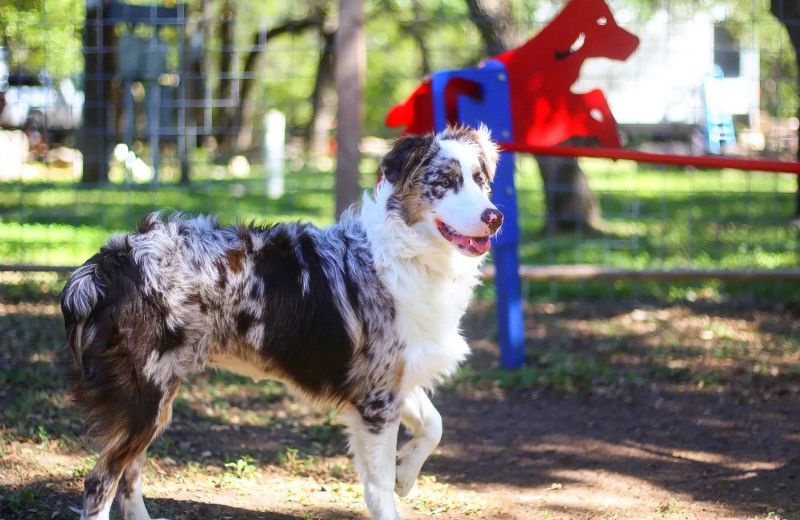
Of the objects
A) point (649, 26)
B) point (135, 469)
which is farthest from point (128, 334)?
point (649, 26)

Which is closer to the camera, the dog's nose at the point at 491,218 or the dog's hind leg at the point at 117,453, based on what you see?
the dog's hind leg at the point at 117,453

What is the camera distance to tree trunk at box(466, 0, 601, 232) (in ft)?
26.7

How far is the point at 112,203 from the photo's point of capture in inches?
446

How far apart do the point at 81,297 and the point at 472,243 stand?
4.83ft

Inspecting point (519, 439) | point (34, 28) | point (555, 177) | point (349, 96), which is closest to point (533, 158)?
point (555, 177)

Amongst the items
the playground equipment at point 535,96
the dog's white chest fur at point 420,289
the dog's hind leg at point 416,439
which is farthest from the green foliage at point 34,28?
the dog's hind leg at point 416,439

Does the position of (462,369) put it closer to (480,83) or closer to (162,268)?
(480,83)

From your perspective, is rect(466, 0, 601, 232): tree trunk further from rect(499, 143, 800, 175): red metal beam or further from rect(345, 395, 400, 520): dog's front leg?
rect(345, 395, 400, 520): dog's front leg

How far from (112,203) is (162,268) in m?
8.66

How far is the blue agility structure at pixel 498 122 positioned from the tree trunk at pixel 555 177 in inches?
92.4

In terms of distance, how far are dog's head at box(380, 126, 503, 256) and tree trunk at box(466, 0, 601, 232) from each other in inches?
167

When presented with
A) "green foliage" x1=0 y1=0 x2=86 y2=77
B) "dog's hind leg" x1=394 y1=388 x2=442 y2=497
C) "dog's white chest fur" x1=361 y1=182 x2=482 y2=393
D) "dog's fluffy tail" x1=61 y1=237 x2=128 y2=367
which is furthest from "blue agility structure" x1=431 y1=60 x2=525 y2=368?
"green foliage" x1=0 y1=0 x2=86 y2=77

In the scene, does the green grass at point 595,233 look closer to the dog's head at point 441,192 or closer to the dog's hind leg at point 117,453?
the dog's head at point 441,192

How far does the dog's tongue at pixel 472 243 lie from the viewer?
349cm
